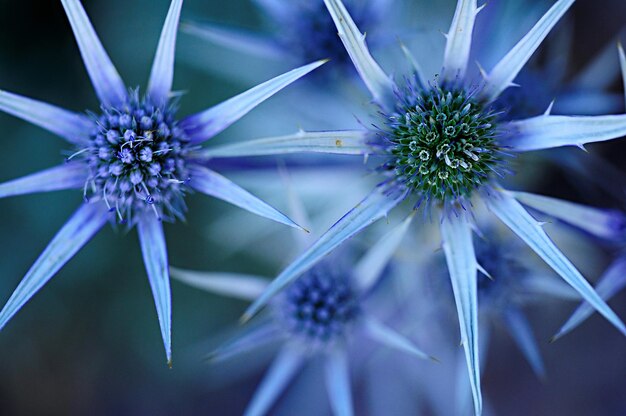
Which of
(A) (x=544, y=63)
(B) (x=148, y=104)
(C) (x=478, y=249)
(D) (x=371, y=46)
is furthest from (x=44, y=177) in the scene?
(A) (x=544, y=63)

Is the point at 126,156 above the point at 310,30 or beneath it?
beneath

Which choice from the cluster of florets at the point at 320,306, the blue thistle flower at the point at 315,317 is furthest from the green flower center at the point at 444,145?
the cluster of florets at the point at 320,306

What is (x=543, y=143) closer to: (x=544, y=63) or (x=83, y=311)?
(x=544, y=63)

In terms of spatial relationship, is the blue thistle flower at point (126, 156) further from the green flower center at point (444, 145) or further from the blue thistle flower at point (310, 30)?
the blue thistle flower at point (310, 30)

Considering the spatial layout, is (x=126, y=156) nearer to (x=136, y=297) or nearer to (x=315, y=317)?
(x=315, y=317)

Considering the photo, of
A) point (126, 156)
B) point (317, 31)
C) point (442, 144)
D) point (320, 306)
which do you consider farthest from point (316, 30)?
point (320, 306)

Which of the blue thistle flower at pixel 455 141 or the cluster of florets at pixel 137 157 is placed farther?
the cluster of florets at pixel 137 157
